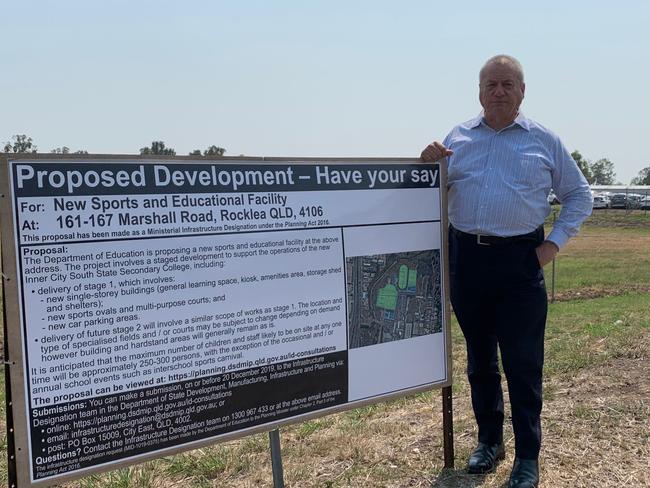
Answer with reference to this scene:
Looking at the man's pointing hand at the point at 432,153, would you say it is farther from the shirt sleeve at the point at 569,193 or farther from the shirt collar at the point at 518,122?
the shirt sleeve at the point at 569,193

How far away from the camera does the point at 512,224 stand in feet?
10.9

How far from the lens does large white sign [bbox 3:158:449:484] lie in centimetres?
249

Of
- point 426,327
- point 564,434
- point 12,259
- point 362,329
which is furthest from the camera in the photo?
point 564,434

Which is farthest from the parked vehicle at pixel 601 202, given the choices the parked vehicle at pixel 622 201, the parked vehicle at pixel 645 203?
the parked vehicle at pixel 645 203

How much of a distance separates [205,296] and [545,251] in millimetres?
1713

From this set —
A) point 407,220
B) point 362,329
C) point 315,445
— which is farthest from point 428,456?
point 407,220

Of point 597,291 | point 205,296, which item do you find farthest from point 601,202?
point 205,296

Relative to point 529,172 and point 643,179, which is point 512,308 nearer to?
point 529,172

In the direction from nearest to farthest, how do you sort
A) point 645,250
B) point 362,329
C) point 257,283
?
point 257,283
point 362,329
point 645,250

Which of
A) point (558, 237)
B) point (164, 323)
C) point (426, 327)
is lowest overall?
point (426, 327)

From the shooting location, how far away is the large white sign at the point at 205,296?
98.2 inches

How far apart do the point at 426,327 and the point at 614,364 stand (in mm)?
2610

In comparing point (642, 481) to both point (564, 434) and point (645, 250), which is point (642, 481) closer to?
point (564, 434)

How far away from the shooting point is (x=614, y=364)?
538 centimetres
